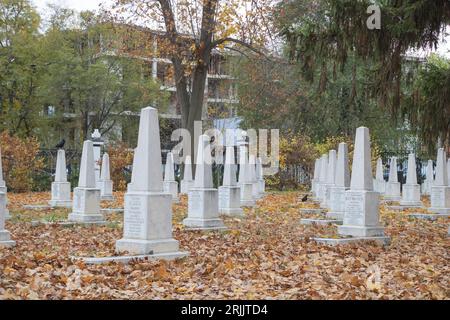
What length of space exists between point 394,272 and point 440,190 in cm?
1166

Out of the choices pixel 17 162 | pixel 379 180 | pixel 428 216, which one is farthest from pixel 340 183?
pixel 17 162

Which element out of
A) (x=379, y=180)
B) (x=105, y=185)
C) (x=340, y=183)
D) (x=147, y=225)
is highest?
(x=379, y=180)

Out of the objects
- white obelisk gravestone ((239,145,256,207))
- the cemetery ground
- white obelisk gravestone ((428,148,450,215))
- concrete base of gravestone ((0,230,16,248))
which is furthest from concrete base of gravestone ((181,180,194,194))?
concrete base of gravestone ((0,230,16,248))

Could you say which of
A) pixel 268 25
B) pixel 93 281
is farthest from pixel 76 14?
pixel 93 281

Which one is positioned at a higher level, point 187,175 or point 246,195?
point 187,175

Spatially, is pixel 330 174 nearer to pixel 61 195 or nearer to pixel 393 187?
pixel 393 187

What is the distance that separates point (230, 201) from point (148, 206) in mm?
8176

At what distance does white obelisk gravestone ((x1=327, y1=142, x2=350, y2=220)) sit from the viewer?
15466mm

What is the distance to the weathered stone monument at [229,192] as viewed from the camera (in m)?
18.4

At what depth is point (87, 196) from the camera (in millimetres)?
16062

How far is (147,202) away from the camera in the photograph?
10.3m

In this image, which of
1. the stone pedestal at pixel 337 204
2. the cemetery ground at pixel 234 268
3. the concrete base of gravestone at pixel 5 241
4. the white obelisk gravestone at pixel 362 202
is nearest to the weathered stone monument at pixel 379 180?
the stone pedestal at pixel 337 204

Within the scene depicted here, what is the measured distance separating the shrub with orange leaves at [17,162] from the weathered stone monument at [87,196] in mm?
15782

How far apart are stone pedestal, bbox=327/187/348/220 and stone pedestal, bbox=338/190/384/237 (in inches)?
128
